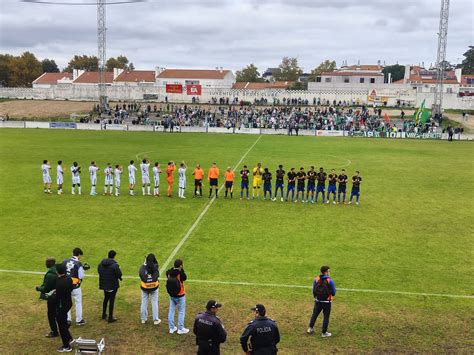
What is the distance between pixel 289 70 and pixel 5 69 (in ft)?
243

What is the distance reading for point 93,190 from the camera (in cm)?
2328

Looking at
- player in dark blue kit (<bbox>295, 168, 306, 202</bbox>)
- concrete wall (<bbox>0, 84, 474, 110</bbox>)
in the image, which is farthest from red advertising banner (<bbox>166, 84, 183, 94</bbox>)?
player in dark blue kit (<bbox>295, 168, 306, 202</bbox>)

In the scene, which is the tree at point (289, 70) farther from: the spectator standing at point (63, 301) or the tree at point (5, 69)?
the spectator standing at point (63, 301)

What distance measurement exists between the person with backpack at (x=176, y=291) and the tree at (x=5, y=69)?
120 meters

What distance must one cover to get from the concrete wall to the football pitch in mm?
52808

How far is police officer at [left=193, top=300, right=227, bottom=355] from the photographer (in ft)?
26.0

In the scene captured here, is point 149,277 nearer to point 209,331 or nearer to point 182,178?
point 209,331

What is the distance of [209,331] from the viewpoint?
26.0 ft

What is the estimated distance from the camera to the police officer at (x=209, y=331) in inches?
312

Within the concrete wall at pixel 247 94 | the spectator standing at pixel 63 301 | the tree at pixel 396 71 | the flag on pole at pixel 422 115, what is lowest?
the spectator standing at pixel 63 301

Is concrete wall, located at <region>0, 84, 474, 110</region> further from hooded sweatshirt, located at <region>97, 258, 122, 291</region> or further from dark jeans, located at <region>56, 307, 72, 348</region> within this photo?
dark jeans, located at <region>56, 307, 72, 348</region>

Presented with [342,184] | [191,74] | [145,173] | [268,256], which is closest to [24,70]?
[191,74]

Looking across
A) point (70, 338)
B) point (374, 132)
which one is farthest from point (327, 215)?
point (374, 132)

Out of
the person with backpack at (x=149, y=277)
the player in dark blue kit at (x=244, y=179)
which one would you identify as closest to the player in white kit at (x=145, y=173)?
the player in dark blue kit at (x=244, y=179)
